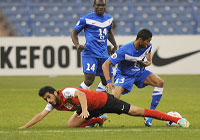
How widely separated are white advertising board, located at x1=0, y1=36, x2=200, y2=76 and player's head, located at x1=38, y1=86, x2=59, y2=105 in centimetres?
1238

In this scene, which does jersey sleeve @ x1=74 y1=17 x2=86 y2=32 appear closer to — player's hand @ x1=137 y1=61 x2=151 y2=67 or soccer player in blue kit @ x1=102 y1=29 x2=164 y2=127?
soccer player in blue kit @ x1=102 y1=29 x2=164 y2=127

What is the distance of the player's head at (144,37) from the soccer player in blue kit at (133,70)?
51 millimetres

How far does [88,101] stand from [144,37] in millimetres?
1397

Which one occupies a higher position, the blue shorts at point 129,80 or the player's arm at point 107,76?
the player's arm at point 107,76

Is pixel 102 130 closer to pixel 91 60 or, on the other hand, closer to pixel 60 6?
pixel 91 60

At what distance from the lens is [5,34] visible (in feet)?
78.6

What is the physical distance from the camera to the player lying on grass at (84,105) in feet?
22.8

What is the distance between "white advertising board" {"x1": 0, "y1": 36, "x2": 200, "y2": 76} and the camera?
19391mm

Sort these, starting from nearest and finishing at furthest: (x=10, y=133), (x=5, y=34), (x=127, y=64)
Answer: (x=10, y=133) < (x=127, y=64) < (x=5, y=34)

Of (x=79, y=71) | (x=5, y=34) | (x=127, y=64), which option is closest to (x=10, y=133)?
(x=127, y=64)

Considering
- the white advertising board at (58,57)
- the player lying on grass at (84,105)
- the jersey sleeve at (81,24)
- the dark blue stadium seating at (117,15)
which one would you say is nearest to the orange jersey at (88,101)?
the player lying on grass at (84,105)

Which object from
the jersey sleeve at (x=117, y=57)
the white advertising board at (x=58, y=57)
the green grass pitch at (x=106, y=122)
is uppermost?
the jersey sleeve at (x=117, y=57)

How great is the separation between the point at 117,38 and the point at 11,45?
3.96 m

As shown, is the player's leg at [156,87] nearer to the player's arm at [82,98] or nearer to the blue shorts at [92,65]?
the blue shorts at [92,65]
